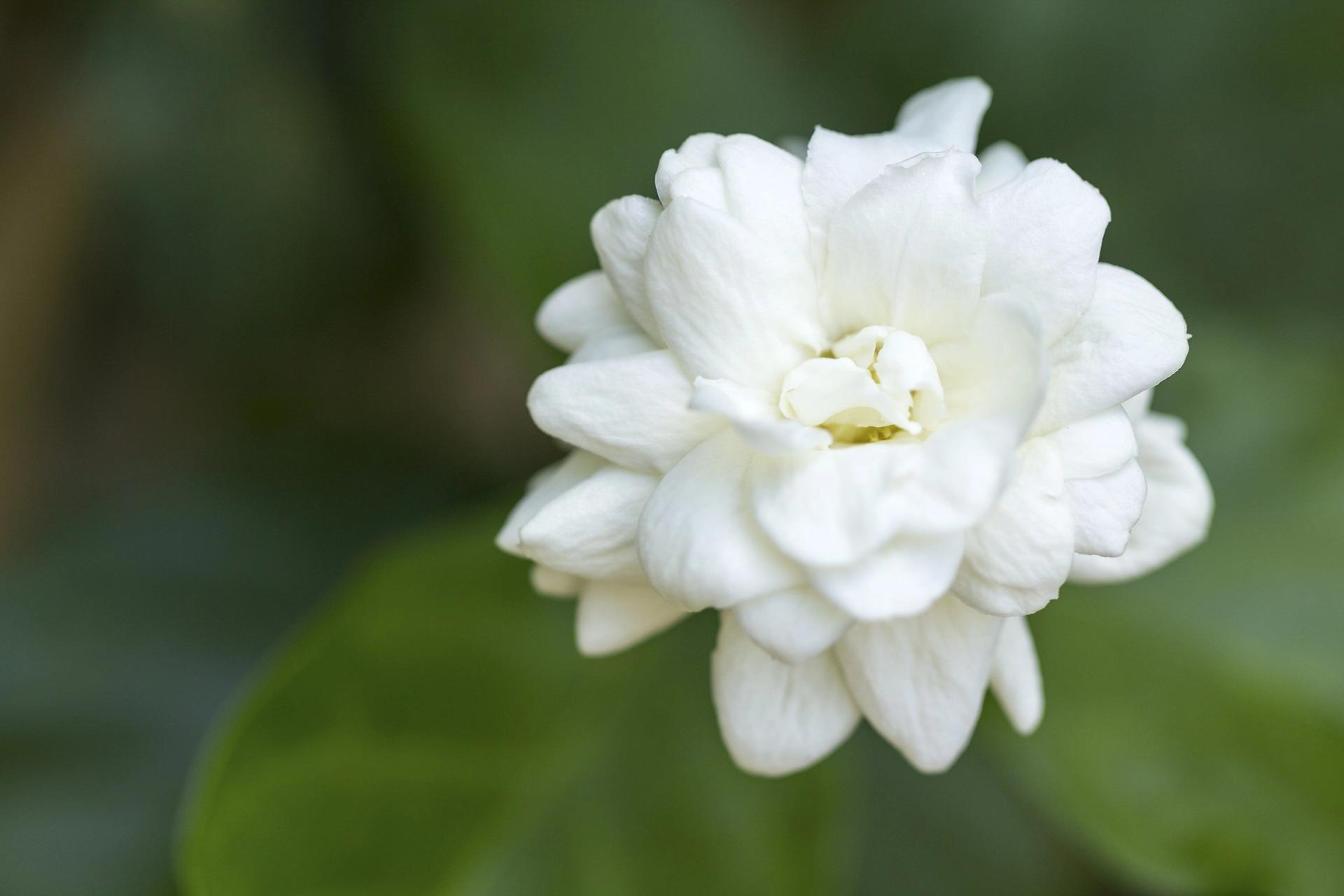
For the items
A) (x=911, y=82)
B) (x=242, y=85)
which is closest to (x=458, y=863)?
(x=911, y=82)

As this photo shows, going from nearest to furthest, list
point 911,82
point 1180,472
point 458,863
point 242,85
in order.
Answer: point 1180,472
point 458,863
point 911,82
point 242,85

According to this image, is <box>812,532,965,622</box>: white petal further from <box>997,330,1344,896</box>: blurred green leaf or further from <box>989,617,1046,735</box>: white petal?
<box>997,330,1344,896</box>: blurred green leaf

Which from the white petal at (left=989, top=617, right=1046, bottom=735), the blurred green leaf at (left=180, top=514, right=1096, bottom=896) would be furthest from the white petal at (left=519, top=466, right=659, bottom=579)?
the blurred green leaf at (left=180, top=514, right=1096, bottom=896)

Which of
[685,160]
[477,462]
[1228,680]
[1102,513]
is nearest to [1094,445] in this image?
[1102,513]

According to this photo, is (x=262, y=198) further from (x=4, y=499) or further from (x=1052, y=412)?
(x=1052, y=412)

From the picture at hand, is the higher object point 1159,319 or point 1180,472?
point 1159,319

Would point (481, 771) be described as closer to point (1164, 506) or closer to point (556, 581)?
point (556, 581)

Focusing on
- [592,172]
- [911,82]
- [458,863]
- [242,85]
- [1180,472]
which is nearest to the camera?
[1180,472]
